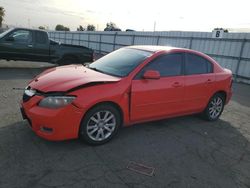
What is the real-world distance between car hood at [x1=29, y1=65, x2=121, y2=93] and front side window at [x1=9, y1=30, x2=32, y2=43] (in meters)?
7.44

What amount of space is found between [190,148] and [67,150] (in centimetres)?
210

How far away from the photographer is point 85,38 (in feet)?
93.1

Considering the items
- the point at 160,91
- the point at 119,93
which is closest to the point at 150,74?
the point at 160,91

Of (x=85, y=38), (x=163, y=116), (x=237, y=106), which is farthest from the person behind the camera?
(x=85, y=38)

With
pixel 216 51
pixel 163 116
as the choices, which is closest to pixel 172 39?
pixel 216 51

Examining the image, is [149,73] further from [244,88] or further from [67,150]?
[244,88]

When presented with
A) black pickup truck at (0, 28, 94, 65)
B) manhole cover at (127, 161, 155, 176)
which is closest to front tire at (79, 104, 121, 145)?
manhole cover at (127, 161, 155, 176)

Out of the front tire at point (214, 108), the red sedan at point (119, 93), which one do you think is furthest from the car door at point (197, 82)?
the front tire at point (214, 108)

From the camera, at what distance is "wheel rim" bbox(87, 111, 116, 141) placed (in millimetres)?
4047

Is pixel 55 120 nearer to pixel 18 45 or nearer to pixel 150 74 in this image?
pixel 150 74

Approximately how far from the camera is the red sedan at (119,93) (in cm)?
377

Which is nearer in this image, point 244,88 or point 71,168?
point 71,168

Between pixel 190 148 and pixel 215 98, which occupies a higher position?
pixel 215 98

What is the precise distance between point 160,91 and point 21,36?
344 inches
